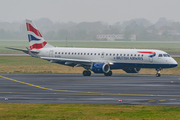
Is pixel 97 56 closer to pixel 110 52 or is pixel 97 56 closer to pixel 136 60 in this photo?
pixel 110 52

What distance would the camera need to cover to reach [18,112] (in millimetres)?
21281

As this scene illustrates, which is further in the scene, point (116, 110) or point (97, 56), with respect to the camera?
point (97, 56)

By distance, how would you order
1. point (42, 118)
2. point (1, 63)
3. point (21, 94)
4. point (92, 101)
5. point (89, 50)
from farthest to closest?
1. point (1, 63)
2. point (89, 50)
3. point (21, 94)
4. point (92, 101)
5. point (42, 118)

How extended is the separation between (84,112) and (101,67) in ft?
93.6

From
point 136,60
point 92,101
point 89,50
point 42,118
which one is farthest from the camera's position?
point 89,50

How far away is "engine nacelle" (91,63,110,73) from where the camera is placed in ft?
163

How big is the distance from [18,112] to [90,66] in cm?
3104

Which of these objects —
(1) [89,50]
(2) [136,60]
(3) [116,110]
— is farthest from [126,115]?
(1) [89,50]

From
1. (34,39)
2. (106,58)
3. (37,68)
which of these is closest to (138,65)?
(106,58)

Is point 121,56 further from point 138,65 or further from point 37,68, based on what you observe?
point 37,68

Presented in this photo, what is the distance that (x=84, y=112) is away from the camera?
69.9ft

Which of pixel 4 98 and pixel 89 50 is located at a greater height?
pixel 89 50

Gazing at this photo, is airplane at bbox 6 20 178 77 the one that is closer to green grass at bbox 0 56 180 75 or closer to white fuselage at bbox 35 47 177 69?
white fuselage at bbox 35 47 177 69

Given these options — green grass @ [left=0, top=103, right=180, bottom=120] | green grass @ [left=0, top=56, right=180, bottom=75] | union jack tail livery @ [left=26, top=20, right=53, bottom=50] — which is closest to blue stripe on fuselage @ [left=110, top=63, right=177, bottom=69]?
green grass @ [left=0, top=56, right=180, bottom=75]
